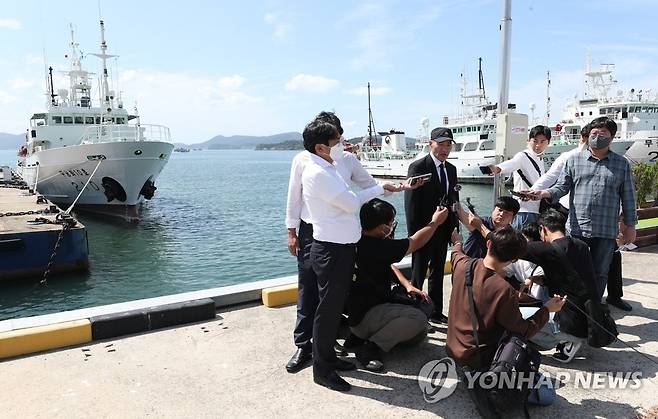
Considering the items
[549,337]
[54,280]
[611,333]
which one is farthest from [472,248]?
[54,280]

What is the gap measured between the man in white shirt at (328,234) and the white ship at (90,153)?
19.1 metres

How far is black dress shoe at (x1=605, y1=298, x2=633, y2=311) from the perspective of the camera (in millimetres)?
4520

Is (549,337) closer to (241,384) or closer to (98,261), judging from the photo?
(241,384)

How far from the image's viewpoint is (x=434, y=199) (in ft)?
13.6

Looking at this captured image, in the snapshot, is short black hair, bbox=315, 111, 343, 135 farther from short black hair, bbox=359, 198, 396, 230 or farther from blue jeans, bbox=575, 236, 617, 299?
blue jeans, bbox=575, 236, 617, 299

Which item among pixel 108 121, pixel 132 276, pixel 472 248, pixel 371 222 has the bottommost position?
pixel 132 276

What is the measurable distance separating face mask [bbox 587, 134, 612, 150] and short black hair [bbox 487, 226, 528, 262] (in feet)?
5.02

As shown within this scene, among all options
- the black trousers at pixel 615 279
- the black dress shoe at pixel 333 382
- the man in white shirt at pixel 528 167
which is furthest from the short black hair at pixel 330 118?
the black trousers at pixel 615 279

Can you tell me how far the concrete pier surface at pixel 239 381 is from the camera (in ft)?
9.42

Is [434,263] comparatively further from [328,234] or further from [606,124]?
[606,124]

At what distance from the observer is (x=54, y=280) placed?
35.6 feet

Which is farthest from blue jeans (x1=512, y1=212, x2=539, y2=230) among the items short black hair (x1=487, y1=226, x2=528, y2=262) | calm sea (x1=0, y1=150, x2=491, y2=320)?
calm sea (x1=0, y1=150, x2=491, y2=320)

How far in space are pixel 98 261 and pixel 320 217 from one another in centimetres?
1259

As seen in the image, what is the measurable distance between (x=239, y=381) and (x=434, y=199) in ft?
7.21
